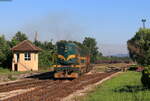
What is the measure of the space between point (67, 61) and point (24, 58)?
2150 cm

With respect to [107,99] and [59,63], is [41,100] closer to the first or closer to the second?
[107,99]

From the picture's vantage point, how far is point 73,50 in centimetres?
3162

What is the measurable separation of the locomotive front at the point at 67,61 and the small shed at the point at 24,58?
20.1 m

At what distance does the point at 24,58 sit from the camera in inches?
2025

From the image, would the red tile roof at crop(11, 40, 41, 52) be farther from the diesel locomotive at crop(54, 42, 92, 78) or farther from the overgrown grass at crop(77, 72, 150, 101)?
the overgrown grass at crop(77, 72, 150, 101)

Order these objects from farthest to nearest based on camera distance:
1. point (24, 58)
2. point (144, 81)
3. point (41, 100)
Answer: point (24, 58)
point (144, 81)
point (41, 100)

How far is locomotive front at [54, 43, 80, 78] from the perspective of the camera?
3078cm

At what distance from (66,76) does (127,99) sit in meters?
17.1

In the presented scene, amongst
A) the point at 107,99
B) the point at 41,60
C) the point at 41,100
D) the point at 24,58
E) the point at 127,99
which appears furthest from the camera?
the point at 41,60

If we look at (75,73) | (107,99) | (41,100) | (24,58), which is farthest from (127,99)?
(24,58)

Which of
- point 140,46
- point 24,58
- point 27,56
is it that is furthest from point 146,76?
point 140,46

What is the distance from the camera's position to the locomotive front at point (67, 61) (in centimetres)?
3078

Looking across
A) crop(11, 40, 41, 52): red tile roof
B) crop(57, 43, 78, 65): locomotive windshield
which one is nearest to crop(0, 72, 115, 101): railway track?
crop(57, 43, 78, 65): locomotive windshield

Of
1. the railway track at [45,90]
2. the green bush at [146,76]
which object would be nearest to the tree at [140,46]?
the railway track at [45,90]
